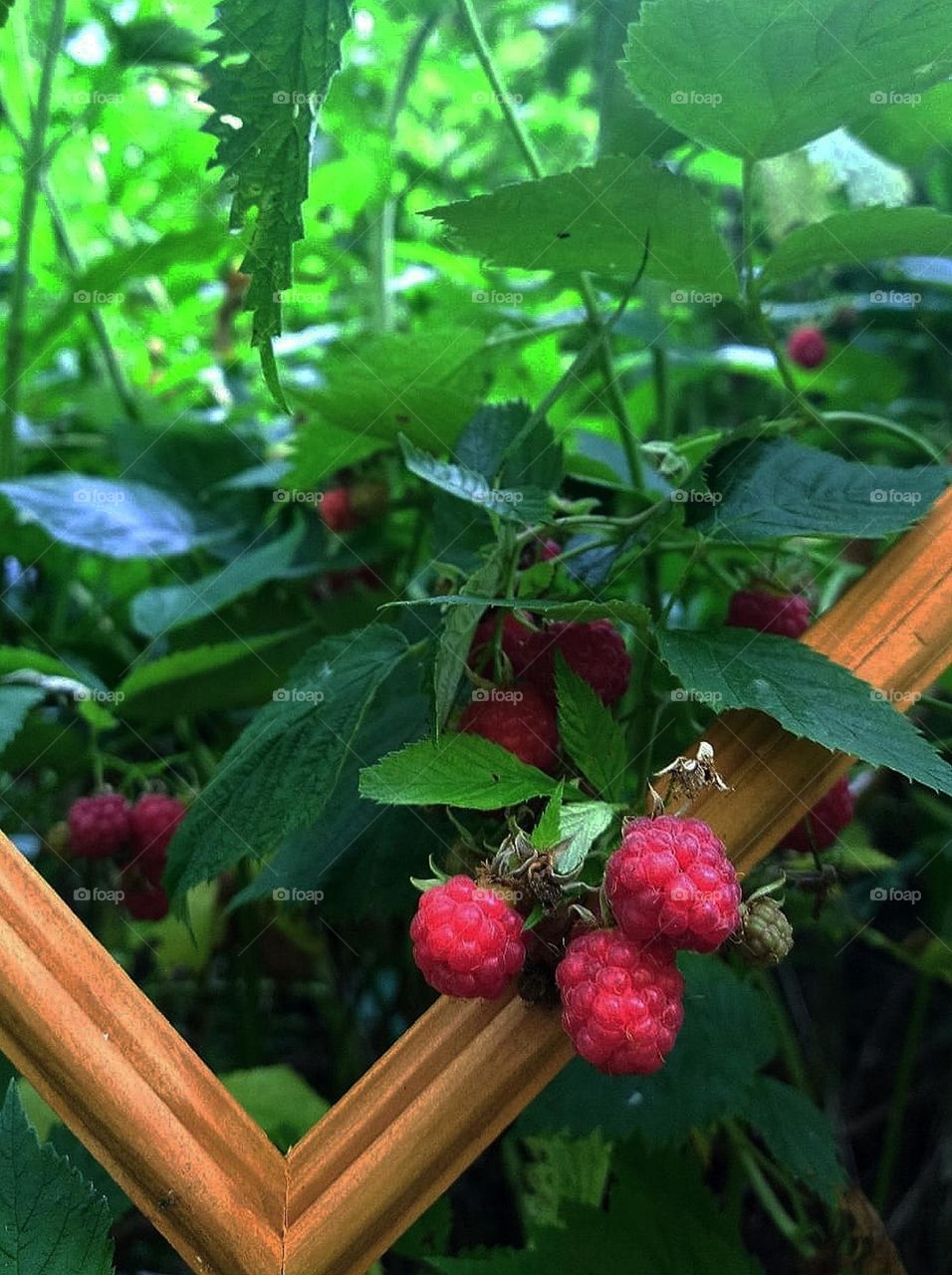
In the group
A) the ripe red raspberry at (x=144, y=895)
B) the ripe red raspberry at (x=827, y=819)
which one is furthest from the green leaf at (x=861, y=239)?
the ripe red raspberry at (x=144, y=895)

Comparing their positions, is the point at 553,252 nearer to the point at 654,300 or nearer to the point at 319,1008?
the point at 654,300

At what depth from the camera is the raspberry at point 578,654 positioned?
19.8 inches

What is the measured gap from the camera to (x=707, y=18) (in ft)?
1.60

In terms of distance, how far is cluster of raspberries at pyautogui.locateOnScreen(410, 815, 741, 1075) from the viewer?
0.37 meters

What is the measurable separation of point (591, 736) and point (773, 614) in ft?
0.51

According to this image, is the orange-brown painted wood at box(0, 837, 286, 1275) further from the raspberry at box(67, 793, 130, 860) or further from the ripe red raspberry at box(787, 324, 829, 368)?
the ripe red raspberry at box(787, 324, 829, 368)

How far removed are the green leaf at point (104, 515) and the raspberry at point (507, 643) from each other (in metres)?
0.35

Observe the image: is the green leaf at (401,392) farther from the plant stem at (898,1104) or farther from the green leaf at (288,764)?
the plant stem at (898,1104)

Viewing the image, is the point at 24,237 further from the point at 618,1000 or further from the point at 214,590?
the point at 618,1000

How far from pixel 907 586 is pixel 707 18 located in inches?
10.3

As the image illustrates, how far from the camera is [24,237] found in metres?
0.84

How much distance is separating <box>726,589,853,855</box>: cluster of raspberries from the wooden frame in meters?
0.15

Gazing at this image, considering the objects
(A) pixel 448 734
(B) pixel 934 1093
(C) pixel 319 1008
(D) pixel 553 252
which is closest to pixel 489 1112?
(A) pixel 448 734

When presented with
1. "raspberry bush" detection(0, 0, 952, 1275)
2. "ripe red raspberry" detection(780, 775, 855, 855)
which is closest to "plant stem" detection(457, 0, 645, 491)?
"raspberry bush" detection(0, 0, 952, 1275)
